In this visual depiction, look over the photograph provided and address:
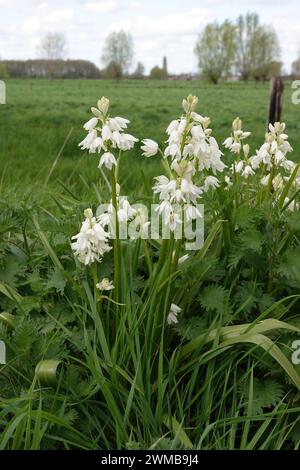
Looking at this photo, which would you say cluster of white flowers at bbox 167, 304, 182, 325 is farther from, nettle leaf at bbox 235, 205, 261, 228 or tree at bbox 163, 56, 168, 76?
tree at bbox 163, 56, 168, 76

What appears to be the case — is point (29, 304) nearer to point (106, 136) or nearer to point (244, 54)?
point (106, 136)

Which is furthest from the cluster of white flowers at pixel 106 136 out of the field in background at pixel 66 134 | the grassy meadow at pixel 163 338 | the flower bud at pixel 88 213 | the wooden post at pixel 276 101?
the wooden post at pixel 276 101

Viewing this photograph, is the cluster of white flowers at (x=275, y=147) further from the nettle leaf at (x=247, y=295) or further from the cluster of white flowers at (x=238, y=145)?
the nettle leaf at (x=247, y=295)

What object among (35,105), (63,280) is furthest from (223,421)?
(35,105)

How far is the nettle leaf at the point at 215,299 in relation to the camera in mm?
2471

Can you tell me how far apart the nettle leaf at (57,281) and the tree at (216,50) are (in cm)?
5870

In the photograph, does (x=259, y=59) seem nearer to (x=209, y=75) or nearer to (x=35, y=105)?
(x=209, y=75)

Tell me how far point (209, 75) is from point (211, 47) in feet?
9.40

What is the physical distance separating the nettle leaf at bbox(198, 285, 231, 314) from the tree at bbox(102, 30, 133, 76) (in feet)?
221

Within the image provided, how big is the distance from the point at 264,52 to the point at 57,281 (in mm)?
67301

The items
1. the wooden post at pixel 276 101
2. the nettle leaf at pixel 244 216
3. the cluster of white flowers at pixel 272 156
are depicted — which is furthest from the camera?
the wooden post at pixel 276 101

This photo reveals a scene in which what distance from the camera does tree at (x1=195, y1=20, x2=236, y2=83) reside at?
59.0m

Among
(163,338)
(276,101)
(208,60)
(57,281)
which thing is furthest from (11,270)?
(208,60)

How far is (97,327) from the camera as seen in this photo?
2.37 meters
